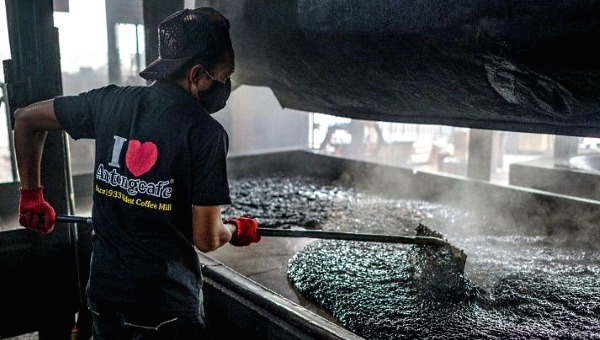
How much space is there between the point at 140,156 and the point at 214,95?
368 millimetres

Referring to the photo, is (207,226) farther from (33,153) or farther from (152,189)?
(33,153)

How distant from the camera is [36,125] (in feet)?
7.02

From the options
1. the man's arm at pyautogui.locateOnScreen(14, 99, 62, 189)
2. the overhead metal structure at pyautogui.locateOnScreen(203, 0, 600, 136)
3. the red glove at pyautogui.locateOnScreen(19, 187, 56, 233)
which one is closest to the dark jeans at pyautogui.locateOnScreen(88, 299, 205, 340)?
the red glove at pyautogui.locateOnScreen(19, 187, 56, 233)

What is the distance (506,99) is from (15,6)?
105 inches

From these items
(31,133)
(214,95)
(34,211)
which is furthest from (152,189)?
(34,211)

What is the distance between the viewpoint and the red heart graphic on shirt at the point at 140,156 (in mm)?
1709

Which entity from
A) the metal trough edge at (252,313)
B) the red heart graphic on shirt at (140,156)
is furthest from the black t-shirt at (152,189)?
the metal trough edge at (252,313)

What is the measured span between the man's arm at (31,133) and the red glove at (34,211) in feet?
0.15

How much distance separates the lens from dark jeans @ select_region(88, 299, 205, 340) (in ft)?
5.92

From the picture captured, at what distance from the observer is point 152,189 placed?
1.72 m

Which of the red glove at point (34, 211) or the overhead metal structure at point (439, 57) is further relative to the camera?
the red glove at point (34, 211)

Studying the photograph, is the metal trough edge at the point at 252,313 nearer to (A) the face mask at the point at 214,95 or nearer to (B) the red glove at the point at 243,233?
(B) the red glove at the point at 243,233

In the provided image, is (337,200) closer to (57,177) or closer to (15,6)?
(57,177)

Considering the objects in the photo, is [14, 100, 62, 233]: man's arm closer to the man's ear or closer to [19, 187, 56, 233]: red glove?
[19, 187, 56, 233]: red glove
